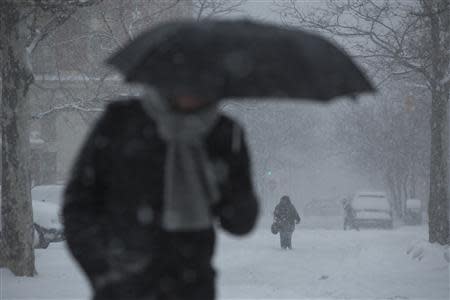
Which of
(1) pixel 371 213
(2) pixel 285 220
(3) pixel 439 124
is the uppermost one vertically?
(3) pixel 439 124

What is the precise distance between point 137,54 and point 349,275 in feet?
38.1

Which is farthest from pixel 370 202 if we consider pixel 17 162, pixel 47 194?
pixel 17 162

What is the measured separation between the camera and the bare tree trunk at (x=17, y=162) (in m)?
11.9

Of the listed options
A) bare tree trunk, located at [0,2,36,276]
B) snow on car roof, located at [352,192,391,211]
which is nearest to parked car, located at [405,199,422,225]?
snow on car roof, located at [352,192,391,211]

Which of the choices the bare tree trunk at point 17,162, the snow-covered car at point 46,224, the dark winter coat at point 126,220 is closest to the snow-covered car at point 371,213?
the snow-covered car at point 46,224

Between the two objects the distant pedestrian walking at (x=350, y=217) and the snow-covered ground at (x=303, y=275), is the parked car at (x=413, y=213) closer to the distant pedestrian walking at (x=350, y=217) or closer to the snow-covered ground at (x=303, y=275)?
the distant pedestrian walking at (x=350, y=217)

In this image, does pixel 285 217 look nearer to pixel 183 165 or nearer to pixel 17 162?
pixel 17 162

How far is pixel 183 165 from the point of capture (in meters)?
2.97

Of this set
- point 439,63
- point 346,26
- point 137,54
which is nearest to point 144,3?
point 346,26

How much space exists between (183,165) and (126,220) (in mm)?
318

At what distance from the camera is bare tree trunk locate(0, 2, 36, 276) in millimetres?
11859

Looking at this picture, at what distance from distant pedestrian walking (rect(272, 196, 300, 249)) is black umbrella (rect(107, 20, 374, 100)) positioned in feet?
57.6

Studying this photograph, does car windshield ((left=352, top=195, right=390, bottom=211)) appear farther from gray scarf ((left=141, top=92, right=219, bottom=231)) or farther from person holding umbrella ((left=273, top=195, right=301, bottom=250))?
gray scarf ((left=141, top=92, right=219, bottom=231))

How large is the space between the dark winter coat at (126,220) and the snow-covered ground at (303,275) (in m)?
7.08
